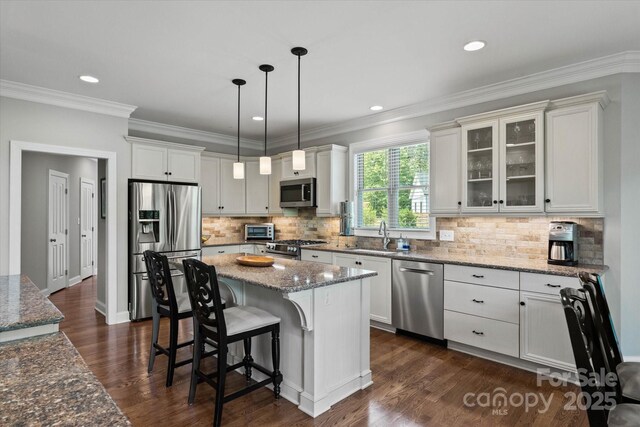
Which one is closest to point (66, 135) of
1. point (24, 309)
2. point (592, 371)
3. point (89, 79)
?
point (89, 79)

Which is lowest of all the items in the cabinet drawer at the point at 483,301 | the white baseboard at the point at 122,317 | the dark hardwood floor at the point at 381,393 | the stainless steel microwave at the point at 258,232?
the dark hardwood floor at the point at 381,393

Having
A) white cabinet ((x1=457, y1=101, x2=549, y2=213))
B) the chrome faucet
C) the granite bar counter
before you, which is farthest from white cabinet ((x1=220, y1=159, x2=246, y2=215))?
the granite bar counter

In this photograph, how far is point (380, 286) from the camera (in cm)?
408

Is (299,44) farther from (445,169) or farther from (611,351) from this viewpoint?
(611,351)

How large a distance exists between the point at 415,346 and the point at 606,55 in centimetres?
310

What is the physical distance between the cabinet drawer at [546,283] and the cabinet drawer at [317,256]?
2.26 meters

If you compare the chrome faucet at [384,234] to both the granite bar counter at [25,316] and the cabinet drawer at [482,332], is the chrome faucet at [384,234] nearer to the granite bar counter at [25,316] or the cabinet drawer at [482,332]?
the cabinet drawer at [482,332]

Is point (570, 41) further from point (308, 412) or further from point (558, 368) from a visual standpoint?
point (308, 412)

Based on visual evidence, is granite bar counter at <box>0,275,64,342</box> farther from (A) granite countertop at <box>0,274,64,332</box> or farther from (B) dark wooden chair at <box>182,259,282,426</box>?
(B) dark wooden chair at <box>182,259,282,426</box>

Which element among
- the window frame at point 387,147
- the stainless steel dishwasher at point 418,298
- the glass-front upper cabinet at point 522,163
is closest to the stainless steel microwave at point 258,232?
the window frame at point 387,147

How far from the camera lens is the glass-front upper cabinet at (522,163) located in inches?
127

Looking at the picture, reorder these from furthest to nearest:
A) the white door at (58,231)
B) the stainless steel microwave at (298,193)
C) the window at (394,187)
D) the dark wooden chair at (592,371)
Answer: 1. the white door at (58,231)
2. the stainless steel microwave at (298,193)
3. the window at (394,187)
4. the dark wooden chair at (592,371)

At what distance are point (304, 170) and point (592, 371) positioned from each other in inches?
175

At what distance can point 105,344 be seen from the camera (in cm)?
364
